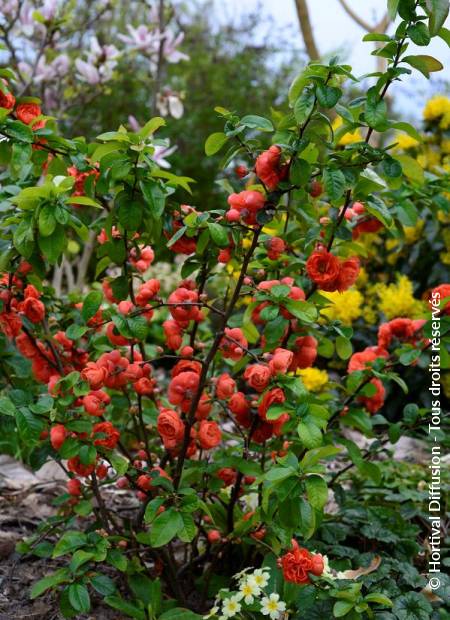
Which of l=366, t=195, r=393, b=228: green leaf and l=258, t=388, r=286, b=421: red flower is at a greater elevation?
l=366, t=195, r=393, b=228: green leaf

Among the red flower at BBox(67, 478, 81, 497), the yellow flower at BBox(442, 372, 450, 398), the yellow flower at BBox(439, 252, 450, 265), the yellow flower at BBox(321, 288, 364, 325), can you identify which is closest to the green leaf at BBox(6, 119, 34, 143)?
the red flower at BBox(67, 478, 81, 497)

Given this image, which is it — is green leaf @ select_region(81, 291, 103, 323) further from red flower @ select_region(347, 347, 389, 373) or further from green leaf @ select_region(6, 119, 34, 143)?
red flower @ select_region(347, 347, 389, 373)

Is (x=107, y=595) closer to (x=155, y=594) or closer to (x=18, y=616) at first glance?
(x=155, y=594)

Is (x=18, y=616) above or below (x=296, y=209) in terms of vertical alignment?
below

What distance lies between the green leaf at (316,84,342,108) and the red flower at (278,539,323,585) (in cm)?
82

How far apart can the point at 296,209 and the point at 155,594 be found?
2.78 ft

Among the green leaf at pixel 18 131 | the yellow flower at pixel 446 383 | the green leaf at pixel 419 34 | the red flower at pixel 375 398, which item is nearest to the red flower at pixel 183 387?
the red flower at pixel 375 398

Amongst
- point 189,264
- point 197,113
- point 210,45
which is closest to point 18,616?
point 189,264

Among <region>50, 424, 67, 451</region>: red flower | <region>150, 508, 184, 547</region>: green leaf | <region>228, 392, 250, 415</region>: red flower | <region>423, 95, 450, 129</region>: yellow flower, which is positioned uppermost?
<region>423, 95, 450, 129</region>: yellow flower

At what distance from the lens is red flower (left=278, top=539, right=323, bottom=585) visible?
1.38 meters

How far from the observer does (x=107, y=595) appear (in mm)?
1510

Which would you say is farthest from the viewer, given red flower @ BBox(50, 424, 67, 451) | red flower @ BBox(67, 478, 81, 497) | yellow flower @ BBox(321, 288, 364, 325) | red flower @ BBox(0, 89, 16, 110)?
yellow flower @ BBox(321, 288, 364, 325)

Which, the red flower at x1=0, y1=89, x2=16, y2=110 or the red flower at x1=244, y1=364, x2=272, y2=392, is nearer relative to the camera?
the red flower at x1=244, y1=364, x2=272, y2=392

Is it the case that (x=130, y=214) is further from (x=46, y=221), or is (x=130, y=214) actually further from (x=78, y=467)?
(x=78, y=467)
